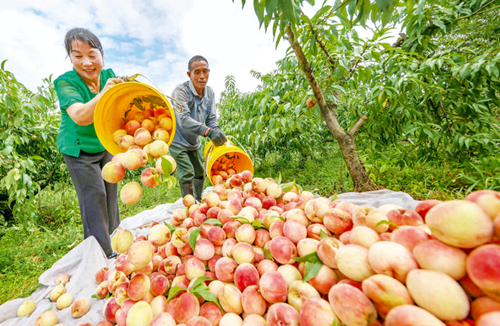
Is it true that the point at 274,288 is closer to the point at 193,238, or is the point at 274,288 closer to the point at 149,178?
the point at 193,238

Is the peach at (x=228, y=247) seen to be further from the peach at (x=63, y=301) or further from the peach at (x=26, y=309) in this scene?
the peach at (x=26, y=309)

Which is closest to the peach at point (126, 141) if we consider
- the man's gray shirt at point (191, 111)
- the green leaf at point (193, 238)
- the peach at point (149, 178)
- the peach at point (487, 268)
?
the peach at point (149, 178)

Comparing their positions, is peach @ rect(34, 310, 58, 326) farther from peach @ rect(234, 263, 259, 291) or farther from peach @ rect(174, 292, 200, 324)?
peach @ rect(234, 263, 259, 291)

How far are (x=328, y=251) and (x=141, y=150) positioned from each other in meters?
0.87

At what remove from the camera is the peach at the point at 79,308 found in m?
1.20

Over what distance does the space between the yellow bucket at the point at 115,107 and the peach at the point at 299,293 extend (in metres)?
0.89

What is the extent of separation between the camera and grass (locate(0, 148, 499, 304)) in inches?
83.8

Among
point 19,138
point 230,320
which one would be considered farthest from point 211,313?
point 19,138

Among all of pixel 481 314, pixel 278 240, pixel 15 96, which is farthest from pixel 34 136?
pixel 481 314

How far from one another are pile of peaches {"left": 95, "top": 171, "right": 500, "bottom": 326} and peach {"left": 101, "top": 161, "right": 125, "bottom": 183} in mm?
233

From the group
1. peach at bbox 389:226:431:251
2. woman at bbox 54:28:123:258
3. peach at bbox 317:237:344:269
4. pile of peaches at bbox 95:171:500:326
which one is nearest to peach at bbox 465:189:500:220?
pile of peaches at bbox 95:171:500:326

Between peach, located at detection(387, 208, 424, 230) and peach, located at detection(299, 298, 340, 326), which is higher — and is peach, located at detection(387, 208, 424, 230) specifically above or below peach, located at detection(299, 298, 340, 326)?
above

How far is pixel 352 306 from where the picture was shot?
48 cm

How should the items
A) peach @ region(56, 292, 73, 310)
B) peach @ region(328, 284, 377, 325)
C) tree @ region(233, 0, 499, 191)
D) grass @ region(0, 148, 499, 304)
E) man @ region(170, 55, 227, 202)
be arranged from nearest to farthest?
peach @ region(328, 284, 377, 325) < peach @ region(56, 292, 73, 310) < tree @ region(233, 0, 499, 191) < grass @ region(0, 148, 499, 304) < man @ region(170, 55, 227, 202)
